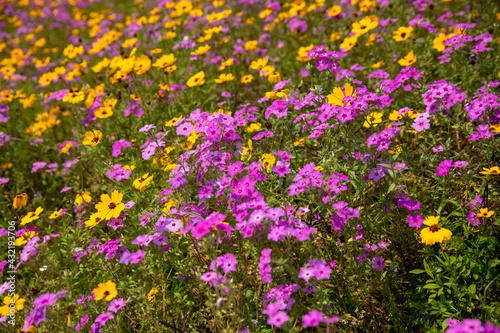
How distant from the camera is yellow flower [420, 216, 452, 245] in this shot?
80.5 inches

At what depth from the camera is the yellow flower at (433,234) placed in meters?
2.04

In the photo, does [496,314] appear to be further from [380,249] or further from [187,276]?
[187,276]

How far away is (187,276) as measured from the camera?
8.54 ft

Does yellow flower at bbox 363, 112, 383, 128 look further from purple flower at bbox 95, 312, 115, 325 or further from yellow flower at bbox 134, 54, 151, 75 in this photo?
yellow flower at bbox 134, 54, 151, 75

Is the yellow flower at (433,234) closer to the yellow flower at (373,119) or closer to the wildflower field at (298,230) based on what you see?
the wildflower field at (298,230)

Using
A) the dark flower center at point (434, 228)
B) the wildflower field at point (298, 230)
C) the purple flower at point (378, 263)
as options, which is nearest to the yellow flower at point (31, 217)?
the wildflower field at point (298, 230)

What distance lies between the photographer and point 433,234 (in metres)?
2.08

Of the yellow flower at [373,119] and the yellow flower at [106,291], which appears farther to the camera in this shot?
the yellow flower at [373,119]

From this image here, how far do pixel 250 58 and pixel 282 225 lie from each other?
4028mm

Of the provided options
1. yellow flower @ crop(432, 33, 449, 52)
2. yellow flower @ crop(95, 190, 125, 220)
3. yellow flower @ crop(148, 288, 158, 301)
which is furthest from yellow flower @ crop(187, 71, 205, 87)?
yellow flower @ crop(432, 33, 449, 52)

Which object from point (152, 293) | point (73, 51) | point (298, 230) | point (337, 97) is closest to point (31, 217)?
point (152, 293)

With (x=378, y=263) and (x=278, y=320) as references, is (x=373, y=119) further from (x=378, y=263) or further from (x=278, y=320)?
(x=278, y=320)

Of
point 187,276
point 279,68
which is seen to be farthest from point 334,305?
point 279,68

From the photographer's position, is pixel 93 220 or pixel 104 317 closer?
pixel 104 317
